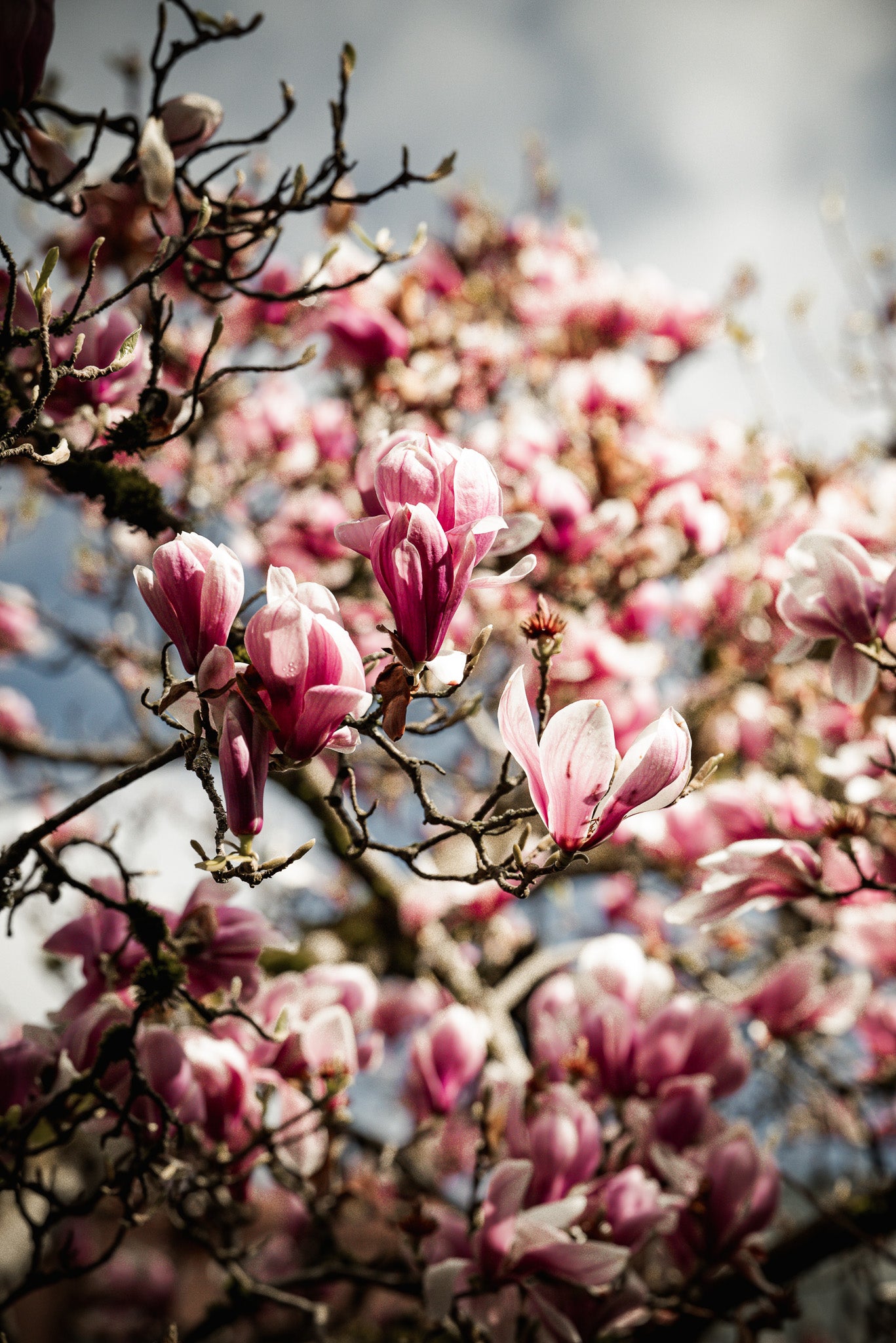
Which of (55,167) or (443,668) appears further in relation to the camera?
(55,167)

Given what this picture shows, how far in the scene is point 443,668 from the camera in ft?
2.70

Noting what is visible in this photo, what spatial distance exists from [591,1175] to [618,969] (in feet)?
1.02

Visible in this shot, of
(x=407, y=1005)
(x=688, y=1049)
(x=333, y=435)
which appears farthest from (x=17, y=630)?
(x=688, y=1049)

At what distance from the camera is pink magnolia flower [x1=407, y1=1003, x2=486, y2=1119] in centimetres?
152

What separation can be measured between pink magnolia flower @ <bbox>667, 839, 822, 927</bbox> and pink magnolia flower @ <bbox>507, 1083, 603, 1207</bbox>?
0.35 metres

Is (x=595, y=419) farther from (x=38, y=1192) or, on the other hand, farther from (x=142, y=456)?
(x=38, y=1192)

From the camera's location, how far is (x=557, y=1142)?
3.94ft

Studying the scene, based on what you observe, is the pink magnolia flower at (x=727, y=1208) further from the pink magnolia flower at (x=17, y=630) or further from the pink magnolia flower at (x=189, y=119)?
the pink magnolia flower at (x=17, y=630)

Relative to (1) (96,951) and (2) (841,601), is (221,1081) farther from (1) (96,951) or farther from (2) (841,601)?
(2) (841,601)

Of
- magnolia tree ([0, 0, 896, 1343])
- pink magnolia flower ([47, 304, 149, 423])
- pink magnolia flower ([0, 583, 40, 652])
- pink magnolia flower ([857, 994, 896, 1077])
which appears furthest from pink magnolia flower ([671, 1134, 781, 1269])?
pink magnolia flower ([0, 583, 40, 652])

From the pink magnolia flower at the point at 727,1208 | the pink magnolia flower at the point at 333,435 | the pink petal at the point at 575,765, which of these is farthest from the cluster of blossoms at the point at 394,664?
the pink magnolia flower at the point at 333,435

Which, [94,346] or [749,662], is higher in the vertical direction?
[749,662]

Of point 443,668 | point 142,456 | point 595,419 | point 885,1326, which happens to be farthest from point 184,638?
point 595,419

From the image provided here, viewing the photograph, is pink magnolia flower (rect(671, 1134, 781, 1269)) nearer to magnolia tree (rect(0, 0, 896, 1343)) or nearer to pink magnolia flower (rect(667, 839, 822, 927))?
magnolia tree (rect(0, 0, 896, 1343))
